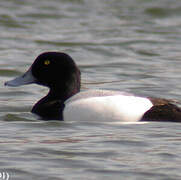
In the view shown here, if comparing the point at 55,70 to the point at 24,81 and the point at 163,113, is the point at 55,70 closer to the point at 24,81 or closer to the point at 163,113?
the point at 24,81

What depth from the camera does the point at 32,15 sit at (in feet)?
53.7

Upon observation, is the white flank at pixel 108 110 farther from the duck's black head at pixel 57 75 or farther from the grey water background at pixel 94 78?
the duck's black head at pixel 57 75

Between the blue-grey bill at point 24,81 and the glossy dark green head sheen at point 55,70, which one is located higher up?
the glossy dark green head sheen at point 55,70

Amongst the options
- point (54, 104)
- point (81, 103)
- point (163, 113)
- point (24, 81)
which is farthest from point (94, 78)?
point (163, 113)

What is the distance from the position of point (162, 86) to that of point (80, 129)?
305 cm

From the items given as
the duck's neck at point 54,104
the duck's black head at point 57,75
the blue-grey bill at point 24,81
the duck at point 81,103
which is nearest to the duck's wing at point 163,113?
the duck at point 81,103

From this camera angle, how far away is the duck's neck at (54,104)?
8148mm

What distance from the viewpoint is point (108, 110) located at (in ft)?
26.0

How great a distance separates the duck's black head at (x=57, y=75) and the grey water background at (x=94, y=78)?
0.36m

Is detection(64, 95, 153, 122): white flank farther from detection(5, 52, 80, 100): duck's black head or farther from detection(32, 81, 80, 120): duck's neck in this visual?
detection(5, 52, 80, 100): duck's black head

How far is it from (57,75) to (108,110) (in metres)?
0.94

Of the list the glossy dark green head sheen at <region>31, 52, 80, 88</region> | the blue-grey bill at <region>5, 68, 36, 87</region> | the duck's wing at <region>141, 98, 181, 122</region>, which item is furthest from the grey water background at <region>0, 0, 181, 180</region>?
the glossy dark green head sheen at <region>31, 52, 80, 88</region>

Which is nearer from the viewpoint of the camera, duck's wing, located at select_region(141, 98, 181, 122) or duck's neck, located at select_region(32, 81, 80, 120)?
duck's wing, located at select_region(141, 98, 181, 122)

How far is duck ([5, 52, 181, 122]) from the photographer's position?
788cm
